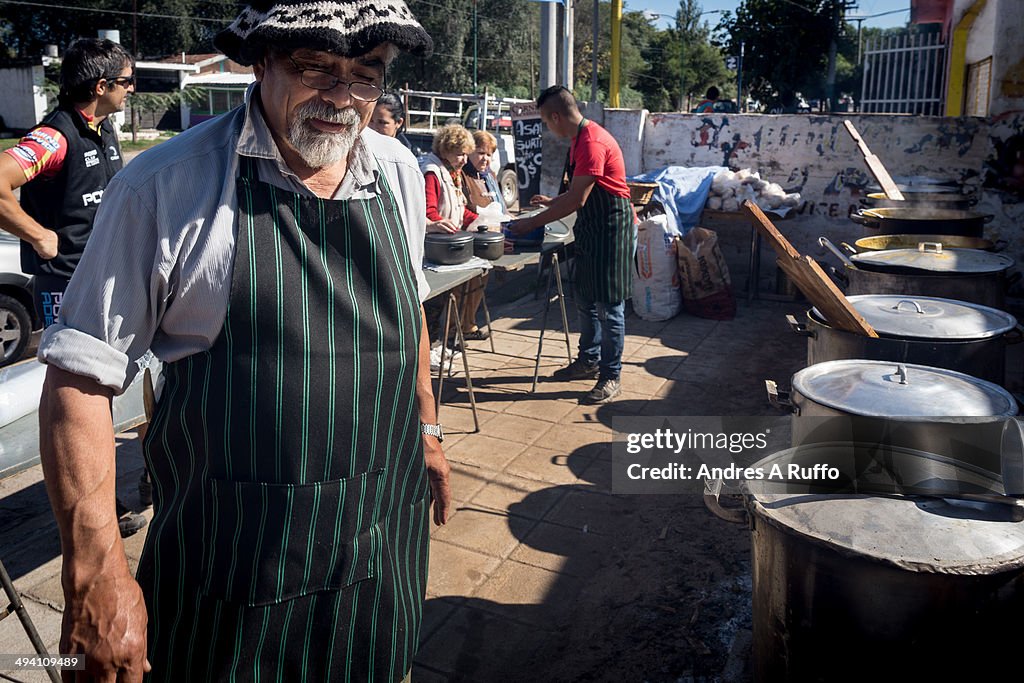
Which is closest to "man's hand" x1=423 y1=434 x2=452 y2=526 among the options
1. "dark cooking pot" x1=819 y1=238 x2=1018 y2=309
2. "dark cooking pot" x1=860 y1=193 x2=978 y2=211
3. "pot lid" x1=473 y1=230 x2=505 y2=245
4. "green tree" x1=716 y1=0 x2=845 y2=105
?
"dark cooking pot" x1=819 y1=238 x2=1018 y2=309

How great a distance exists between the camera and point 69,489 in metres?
1.41

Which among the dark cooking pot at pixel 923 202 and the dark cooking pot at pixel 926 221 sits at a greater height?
the dark cooking pot at pixel 923 202

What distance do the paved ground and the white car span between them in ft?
8.86

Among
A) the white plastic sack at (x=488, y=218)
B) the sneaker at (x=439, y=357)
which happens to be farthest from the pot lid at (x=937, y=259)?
the sneaker at (x=439, y=357)

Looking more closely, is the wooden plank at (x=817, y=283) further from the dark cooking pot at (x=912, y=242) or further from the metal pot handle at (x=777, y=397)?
the dark cooking pot at (x=912, y=242)

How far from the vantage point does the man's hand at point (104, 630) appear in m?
1.42

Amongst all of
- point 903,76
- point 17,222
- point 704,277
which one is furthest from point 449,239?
point 903,76

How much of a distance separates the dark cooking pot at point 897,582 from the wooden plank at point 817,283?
92cm

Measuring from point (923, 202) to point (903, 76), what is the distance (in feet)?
27.8

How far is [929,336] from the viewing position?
3.12 meters

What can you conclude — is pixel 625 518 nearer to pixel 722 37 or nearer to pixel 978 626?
pixel 978 626

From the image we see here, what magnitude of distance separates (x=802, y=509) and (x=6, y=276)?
22.4 feet

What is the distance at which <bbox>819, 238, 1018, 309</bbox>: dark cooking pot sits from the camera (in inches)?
157

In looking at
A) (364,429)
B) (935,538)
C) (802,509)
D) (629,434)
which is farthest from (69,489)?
(629,434)
